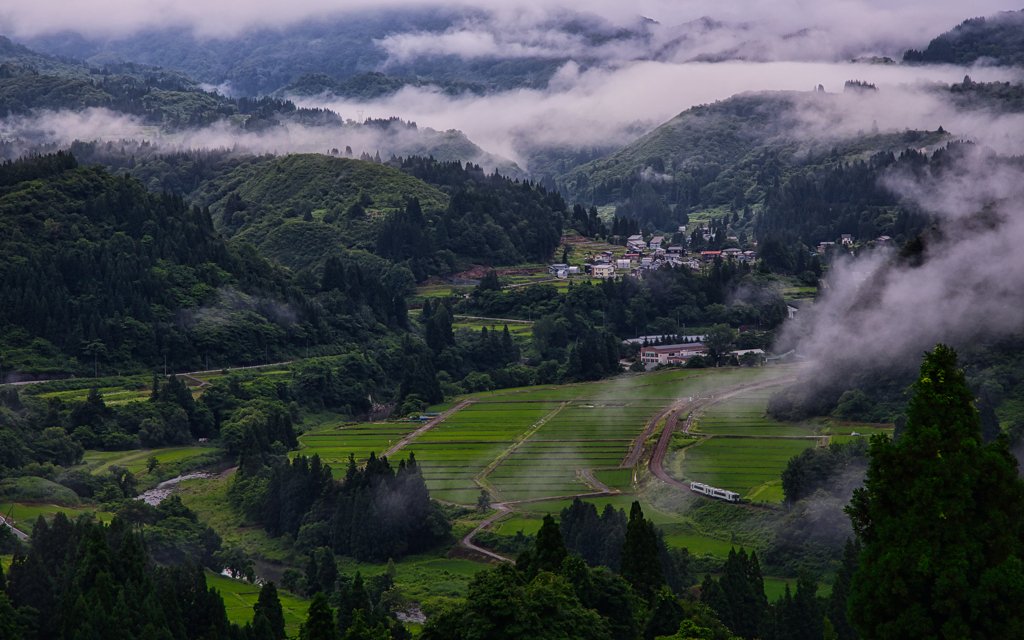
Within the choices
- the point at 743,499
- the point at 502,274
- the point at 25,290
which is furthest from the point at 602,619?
the point at 502,274

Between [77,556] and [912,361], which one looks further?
[912,361]

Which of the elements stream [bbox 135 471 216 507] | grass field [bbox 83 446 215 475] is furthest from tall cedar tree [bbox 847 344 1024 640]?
grass field [bbox 83 446 215 475]

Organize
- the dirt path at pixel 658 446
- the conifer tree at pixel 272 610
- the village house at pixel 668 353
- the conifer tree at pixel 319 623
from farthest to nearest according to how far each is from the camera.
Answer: the village house at pixel 668 353
the dirt path at pixel 658 446
the conifer tree at pixel 272 610
the conifer tree at pixel 319 623

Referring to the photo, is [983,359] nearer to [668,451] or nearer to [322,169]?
[668,451]

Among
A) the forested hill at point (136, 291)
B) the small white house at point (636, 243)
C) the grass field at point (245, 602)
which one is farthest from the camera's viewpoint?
the small white house at point (636, 243)

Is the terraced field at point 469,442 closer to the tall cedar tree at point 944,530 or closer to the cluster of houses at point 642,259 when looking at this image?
the tall cedar tree at point 944,530

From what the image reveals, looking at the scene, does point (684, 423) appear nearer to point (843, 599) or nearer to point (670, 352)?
point (843, 599)

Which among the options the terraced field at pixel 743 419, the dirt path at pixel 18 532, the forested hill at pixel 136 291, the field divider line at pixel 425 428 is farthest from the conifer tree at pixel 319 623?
the forested hill at pixel 136 291
